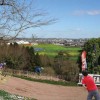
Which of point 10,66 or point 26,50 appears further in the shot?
point 26,50

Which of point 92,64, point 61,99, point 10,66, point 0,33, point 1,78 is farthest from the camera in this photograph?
point 10,66

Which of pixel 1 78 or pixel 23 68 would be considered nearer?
pixel 1 78

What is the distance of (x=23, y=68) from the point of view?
47.8m

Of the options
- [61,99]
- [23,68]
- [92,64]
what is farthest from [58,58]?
[61,99]

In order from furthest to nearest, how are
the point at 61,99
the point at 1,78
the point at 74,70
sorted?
the point at 74,70 < the point at 61,99 < the point at 1,78

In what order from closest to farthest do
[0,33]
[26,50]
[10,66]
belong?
[0,33] → [10,66] → [26,50]

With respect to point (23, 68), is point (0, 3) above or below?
above

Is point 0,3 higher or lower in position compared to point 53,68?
higher

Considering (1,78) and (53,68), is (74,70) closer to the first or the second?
(53,68)

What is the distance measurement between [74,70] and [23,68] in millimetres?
8533

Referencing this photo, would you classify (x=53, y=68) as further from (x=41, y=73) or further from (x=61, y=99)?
(x=61, y=99)

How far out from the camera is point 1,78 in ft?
43.8

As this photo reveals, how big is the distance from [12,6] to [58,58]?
37378 millimetres

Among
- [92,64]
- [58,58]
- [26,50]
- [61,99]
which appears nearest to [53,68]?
[58,58]
